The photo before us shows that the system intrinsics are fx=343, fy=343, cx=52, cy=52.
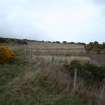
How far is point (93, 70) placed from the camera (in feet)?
90.0

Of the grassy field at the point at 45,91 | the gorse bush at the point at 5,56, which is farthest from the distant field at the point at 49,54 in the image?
the grassy field at the point at 45,91

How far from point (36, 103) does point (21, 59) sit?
1714cm

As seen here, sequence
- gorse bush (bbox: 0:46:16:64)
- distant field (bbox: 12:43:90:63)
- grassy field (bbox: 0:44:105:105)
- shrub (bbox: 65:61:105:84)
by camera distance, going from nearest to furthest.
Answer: grassy field (bbox: 0:44:105:105) < shrub (bbox: 65:61:105:84) < gorse bush (bbox: 0:46:16:64) < distant field (bbox: 12:43:90:63)

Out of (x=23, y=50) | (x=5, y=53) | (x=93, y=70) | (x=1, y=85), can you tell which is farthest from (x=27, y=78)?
(x=23, y=50)

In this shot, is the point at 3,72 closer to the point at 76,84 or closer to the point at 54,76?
the point at 54,76

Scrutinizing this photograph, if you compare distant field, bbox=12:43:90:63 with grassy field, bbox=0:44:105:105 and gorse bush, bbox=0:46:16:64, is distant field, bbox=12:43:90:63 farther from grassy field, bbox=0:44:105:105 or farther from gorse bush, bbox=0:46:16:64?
grassy field, bbox=0:44:105:105

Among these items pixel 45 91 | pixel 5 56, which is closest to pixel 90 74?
pixel 45 91

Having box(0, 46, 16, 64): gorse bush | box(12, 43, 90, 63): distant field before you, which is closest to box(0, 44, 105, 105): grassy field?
box(0, 46, 16, 64): gorse bush

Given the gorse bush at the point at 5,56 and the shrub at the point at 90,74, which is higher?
the gorse bush at the point at 5,56

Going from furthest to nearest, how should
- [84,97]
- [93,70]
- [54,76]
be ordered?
[93,70], [54,76], [84,97]

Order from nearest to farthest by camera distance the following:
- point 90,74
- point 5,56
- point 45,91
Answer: point 45,91 < point 90,74 < point 5,56

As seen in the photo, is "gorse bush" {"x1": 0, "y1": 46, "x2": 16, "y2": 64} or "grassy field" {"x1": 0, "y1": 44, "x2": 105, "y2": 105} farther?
"gorse bush" {"x1": 0, "y1": 46, "x2": 16, "y2": 64}

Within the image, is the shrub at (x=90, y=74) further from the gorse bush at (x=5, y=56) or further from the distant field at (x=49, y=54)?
the gorse bush at (x=5, y=56)

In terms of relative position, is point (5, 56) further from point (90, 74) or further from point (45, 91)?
point (45, 91)
